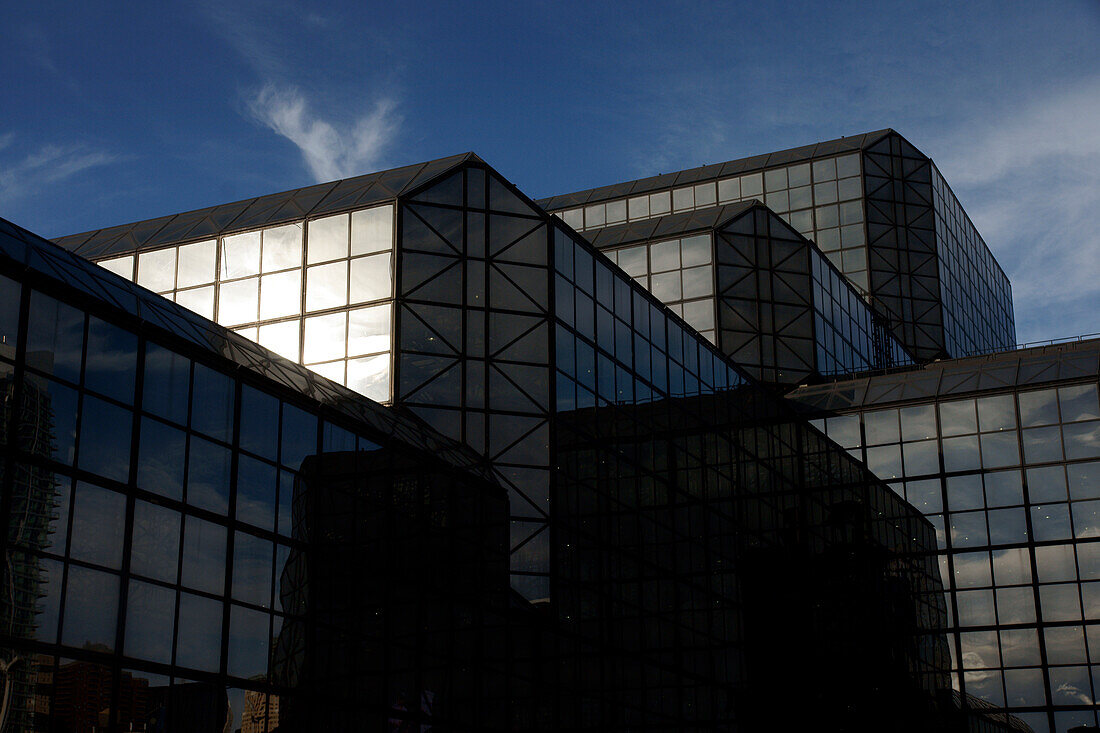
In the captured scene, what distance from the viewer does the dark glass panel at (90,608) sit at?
25641mm

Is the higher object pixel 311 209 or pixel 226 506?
pixel 311 209

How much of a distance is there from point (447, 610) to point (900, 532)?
24.9 meters

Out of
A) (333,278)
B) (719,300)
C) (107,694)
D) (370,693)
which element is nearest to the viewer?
(107,694)

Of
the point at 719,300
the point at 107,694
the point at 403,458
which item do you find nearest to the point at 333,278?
the point at 403,458

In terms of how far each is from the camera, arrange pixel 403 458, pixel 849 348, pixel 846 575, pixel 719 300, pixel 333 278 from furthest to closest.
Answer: pixel 849 348 < pixel 719 300 < pixel 846 575 < pixel 333 278 < pixel 403 458

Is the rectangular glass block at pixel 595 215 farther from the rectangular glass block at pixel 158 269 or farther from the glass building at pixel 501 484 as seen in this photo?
the rectangular glass block at pixel 158 269

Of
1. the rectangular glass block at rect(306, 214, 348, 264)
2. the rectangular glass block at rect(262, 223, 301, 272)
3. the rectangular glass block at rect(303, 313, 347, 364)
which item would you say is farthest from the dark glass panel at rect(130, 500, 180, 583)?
the rectangular glass block at rect(262, 223, 301, 272)

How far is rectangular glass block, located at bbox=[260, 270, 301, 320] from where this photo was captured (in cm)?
4503

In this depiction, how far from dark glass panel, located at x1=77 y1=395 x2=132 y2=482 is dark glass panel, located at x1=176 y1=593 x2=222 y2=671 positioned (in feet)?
11.4

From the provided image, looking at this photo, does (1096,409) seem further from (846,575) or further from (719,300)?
(719,300)

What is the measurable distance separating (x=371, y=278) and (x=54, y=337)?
18.1 metres

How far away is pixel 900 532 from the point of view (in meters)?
55.7

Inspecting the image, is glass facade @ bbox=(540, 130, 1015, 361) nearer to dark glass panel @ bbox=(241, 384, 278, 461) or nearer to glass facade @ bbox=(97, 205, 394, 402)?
glass facade @ bbox=(97, 205, 394, 402)

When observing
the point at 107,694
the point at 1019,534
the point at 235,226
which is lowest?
the point at 107,694
